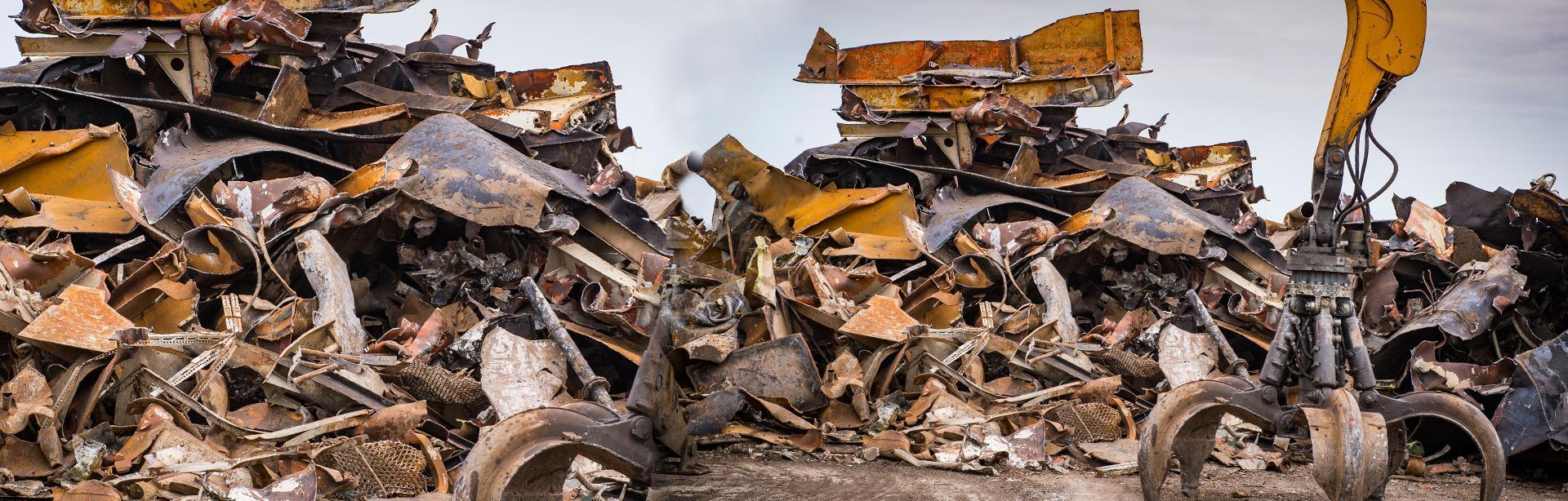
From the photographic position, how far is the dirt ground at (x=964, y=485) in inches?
181

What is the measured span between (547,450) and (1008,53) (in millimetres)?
6194

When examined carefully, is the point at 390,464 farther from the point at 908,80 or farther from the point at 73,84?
the point at 908,80

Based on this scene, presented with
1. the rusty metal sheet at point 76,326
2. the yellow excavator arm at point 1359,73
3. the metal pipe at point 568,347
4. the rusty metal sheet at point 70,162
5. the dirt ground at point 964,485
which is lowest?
the dirt ground at point 964,485

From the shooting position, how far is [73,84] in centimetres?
676

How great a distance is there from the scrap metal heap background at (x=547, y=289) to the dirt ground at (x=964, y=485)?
11cm

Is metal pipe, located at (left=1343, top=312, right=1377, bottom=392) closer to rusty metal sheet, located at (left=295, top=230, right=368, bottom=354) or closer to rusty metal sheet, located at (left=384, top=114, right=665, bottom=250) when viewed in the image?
rusty metal sheet, located at (left=384, top=114, right=665, bottom=250)

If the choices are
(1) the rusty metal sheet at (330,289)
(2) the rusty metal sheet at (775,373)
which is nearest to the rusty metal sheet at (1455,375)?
(2) the rusty metal sheet at (775,373)

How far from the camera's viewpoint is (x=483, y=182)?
19.2 ft

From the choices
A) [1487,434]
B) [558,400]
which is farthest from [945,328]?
[1487,434]

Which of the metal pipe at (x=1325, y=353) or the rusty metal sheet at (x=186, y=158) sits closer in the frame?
the metal pipe at (x=1325, y=353)

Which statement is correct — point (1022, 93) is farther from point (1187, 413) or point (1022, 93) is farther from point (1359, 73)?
point (1187, 413)

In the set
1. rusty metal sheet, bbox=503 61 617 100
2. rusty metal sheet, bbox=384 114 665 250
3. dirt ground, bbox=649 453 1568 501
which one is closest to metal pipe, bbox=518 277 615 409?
dirt ground, bbox=649 453 1568 501

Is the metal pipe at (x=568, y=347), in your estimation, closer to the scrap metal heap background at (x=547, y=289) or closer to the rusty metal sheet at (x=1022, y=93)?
the scrap metal heap background at (x=547, y=289)

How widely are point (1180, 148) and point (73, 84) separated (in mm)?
8624
